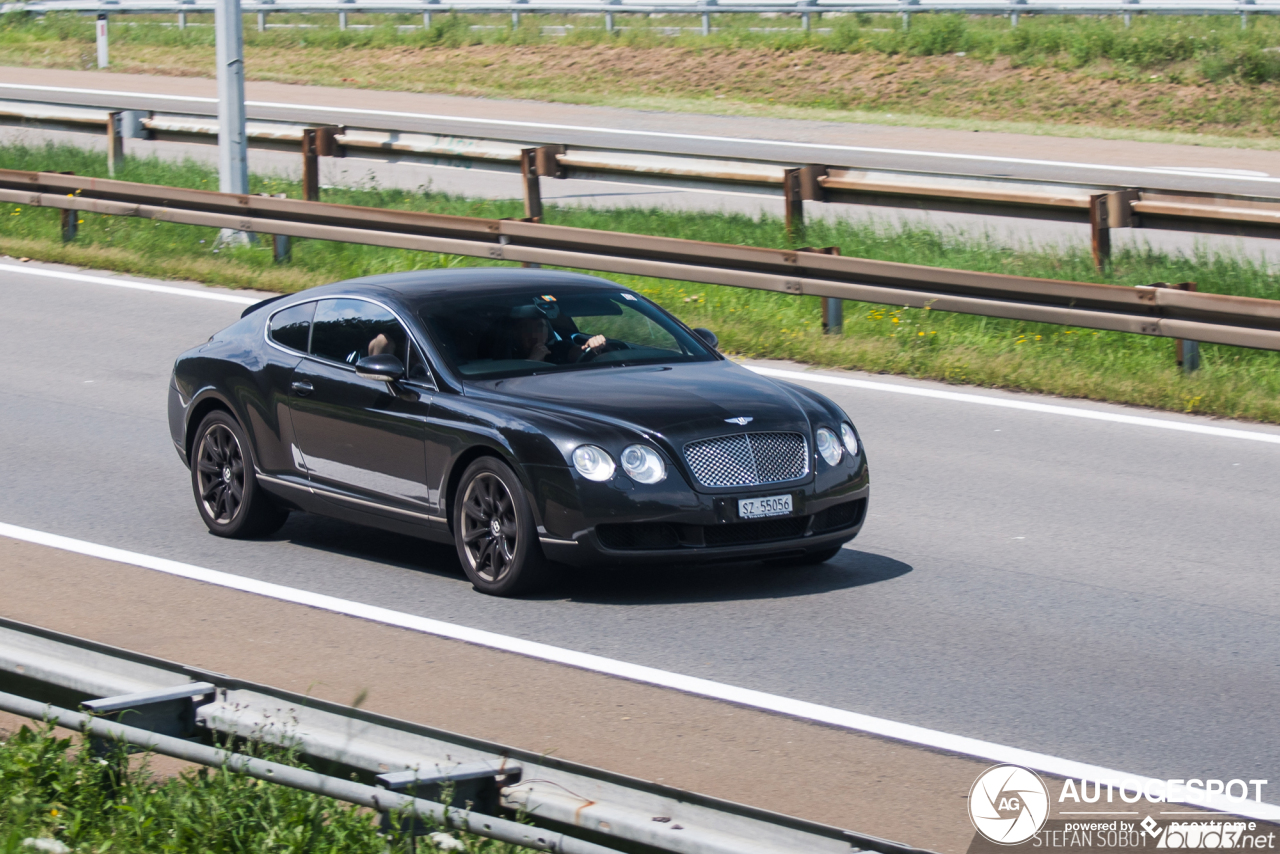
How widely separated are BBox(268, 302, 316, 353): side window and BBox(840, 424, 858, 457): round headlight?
287cm

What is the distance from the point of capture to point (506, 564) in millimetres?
8242

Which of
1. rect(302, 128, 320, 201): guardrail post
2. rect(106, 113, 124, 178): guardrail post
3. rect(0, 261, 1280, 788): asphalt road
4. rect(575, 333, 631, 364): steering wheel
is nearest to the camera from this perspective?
rect(0, 261, 1280, 788): asphalt road

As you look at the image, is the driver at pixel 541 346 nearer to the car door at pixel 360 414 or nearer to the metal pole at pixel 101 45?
the car door at pixel 360 414

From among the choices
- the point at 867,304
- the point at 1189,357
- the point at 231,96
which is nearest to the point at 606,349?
the point at 1189,357

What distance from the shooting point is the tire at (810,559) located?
8.68 m

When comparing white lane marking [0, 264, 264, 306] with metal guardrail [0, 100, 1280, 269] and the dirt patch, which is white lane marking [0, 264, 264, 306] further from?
the dirt patch

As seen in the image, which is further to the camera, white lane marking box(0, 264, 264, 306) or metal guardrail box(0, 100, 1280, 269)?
white lane marking box(0, 264, 264, 306)

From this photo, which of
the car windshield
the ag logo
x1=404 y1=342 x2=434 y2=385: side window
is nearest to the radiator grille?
the car windshield

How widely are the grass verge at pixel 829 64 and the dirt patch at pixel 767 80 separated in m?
0.04

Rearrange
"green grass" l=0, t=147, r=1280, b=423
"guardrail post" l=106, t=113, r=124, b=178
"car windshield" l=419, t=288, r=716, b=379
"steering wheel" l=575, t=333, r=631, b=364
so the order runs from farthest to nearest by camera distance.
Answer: "guardrail post" l=106, t=113, r=124, b=178 → "green grass" l=0, t=147, r=1280, b=423 → "steering wheel" l=575, t=333, r=631, b=364 → "car windshield" l=419, t=288, r=716, b=379

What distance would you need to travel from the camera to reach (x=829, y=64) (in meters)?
33.1

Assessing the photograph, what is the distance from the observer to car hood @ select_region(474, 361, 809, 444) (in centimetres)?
807

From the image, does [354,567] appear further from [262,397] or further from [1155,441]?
[1155,441]

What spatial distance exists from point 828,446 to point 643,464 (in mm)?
997
